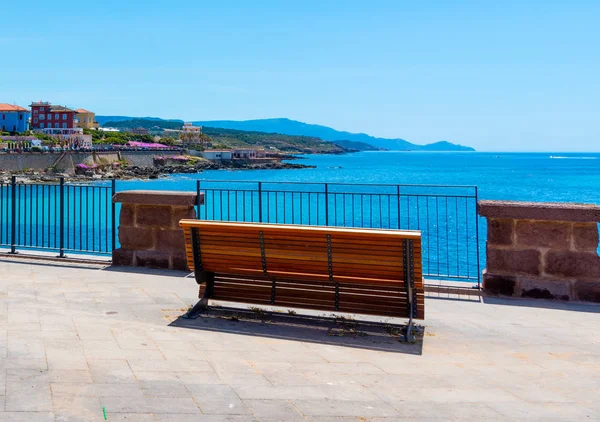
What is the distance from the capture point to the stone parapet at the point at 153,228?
341 inches

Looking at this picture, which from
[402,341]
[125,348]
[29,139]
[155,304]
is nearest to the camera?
[125,348]

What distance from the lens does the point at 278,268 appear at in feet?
19.8

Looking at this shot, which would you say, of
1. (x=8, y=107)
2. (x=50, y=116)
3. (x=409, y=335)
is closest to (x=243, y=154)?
(x=50, y=116)

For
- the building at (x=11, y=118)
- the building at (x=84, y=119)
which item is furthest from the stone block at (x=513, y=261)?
the building at (x=84, y=119)

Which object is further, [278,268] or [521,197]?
[521,197]

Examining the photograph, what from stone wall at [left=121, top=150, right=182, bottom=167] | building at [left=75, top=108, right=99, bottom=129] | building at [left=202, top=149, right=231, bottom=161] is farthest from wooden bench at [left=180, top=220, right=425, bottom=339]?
building at [left=75, top=108, right=99, bottom=129]

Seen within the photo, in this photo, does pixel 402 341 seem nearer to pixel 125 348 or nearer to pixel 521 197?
pixel 125 348

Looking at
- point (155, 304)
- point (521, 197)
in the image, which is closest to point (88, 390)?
point (155, 304)

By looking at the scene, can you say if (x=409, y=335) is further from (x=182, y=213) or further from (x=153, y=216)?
(x=153, y=216)

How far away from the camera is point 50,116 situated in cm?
15375

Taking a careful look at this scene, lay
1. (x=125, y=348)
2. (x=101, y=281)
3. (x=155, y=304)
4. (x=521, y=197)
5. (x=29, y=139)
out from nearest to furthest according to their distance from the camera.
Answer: (x=125, y=348) → (x=155, y=304) → (x=101, y=281) → (x=521, y=197) → (x=29, y=139)

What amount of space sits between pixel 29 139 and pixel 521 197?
93544mm

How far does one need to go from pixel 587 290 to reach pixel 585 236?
642 mm

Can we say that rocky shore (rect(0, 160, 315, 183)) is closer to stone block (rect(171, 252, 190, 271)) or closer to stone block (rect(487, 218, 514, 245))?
stone block (rect(171, 252, 190, 271))
